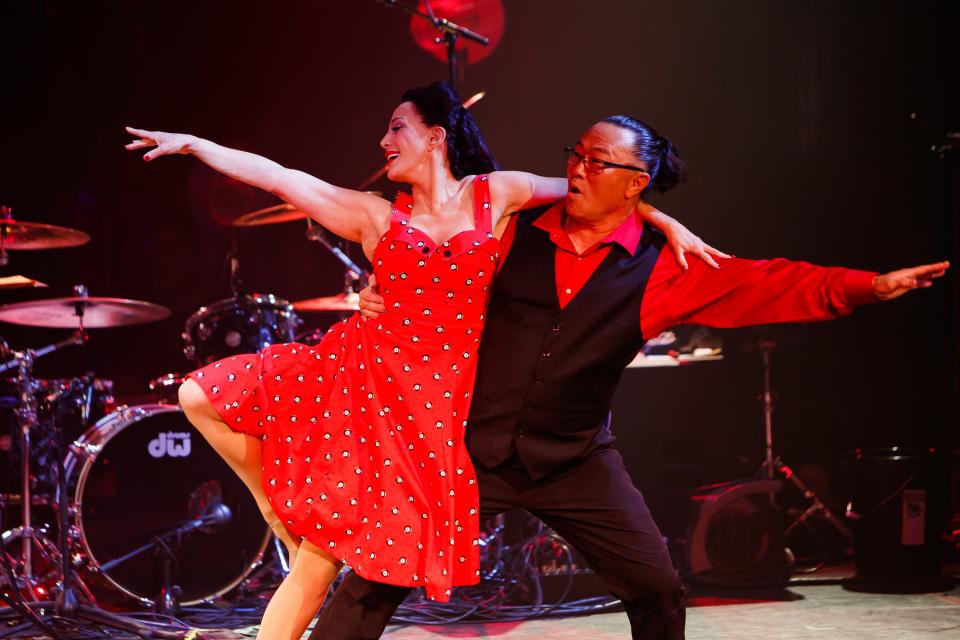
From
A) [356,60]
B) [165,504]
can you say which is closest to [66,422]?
[165,504]

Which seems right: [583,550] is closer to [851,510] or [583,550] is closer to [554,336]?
[554,336]

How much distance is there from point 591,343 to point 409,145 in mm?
850

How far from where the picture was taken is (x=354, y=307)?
5.29 m

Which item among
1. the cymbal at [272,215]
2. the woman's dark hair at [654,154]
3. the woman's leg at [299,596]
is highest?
the cymbal at [272,215]

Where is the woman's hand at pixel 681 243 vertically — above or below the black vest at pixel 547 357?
above

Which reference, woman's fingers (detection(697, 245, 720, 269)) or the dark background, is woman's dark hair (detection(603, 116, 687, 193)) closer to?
woman's fingers (detection(697, 245, 720, 269))

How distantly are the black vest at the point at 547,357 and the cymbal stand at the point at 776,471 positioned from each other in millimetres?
3391

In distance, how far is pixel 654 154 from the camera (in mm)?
3039

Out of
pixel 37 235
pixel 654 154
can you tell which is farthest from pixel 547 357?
pixel 37 235

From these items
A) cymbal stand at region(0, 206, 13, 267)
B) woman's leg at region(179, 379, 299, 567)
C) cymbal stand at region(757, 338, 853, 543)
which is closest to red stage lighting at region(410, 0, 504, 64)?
cymbal stand at region(757, 338, 853, 543)

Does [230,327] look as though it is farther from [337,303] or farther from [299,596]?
[299,596]

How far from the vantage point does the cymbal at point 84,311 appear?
4766 mm

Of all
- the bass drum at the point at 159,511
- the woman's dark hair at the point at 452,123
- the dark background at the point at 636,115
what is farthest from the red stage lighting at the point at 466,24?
the woman's dark hair at the point at 452,123

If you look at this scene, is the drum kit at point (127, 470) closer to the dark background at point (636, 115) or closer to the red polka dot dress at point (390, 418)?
the dark background at point (636, 115)
